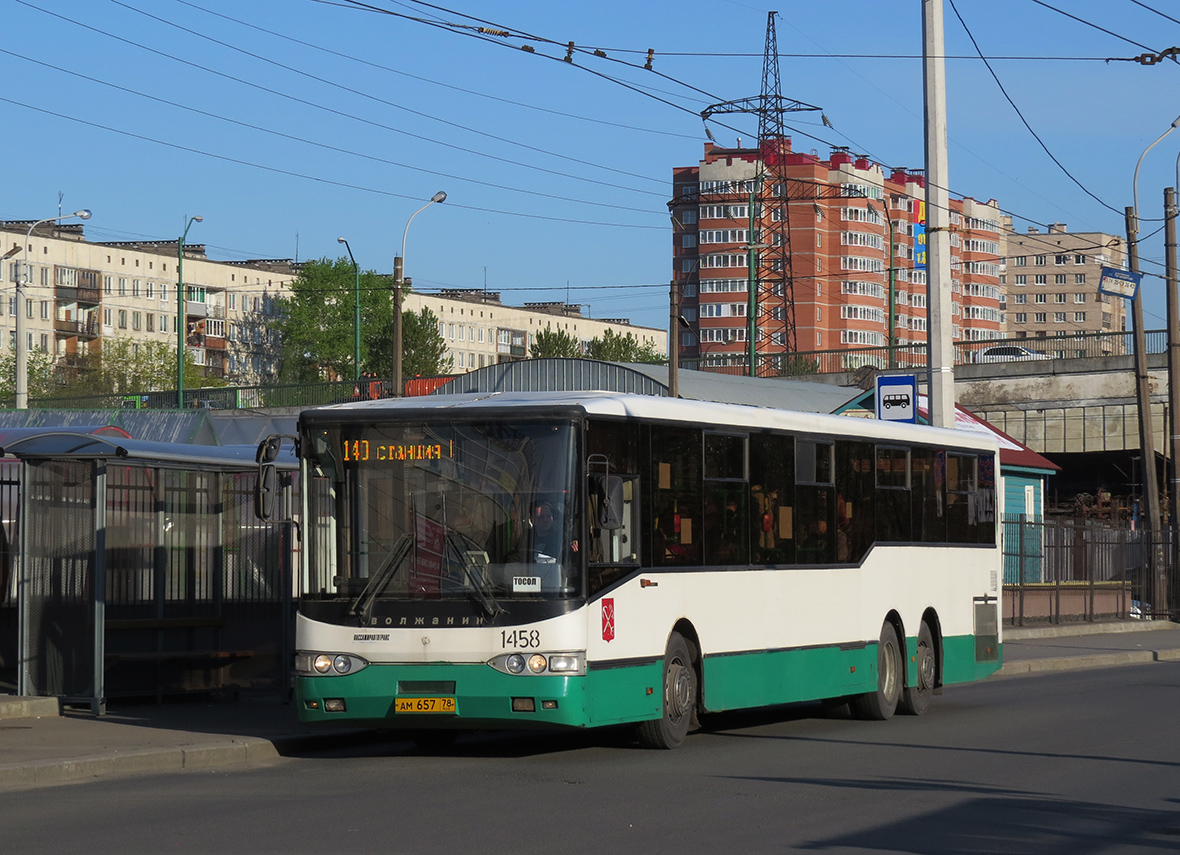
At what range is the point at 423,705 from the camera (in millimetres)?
12891

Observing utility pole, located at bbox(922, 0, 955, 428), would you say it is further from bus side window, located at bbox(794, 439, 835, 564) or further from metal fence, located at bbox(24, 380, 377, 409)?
metal fence, located at bbox(24, 380, 377, 409)

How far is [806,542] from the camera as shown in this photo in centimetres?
1614

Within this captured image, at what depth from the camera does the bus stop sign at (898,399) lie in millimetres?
22891

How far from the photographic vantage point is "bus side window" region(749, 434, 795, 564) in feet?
50.4

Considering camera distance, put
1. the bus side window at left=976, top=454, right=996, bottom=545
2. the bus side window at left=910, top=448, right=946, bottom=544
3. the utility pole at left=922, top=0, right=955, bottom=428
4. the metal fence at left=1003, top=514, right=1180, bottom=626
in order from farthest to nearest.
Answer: the metal fence at left=1003, top=514, right=1180, bottom=626 → the utility pole at left=922, top=0, right=955, bottom=428 → the bus side window at left=976, top=454, right=996, bottom=545 → the bus side window at left=910, top=448, right=946, bottom=544

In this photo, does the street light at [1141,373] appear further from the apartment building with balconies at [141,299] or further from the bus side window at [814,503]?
the apartment building with balconies at [141,299]

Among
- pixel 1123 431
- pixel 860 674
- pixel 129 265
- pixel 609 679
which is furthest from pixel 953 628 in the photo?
pixel 129 265

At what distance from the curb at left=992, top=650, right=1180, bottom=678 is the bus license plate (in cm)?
1263

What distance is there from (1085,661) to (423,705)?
17849 mm

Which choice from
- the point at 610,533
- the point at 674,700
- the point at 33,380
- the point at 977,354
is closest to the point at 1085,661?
the point at 674,700

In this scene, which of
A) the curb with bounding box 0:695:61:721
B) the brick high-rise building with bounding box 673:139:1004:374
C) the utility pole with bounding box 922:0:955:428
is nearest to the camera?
the curb with bounding box 0:695:61:721

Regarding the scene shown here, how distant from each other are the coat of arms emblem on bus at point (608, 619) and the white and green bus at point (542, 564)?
2cm

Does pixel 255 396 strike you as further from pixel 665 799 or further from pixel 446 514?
pixel 665 799

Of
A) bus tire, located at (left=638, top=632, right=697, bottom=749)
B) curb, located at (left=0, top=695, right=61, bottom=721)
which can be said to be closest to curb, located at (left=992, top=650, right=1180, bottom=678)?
bus tire, located at (left=638, top=632, right=697, bottom=749)
